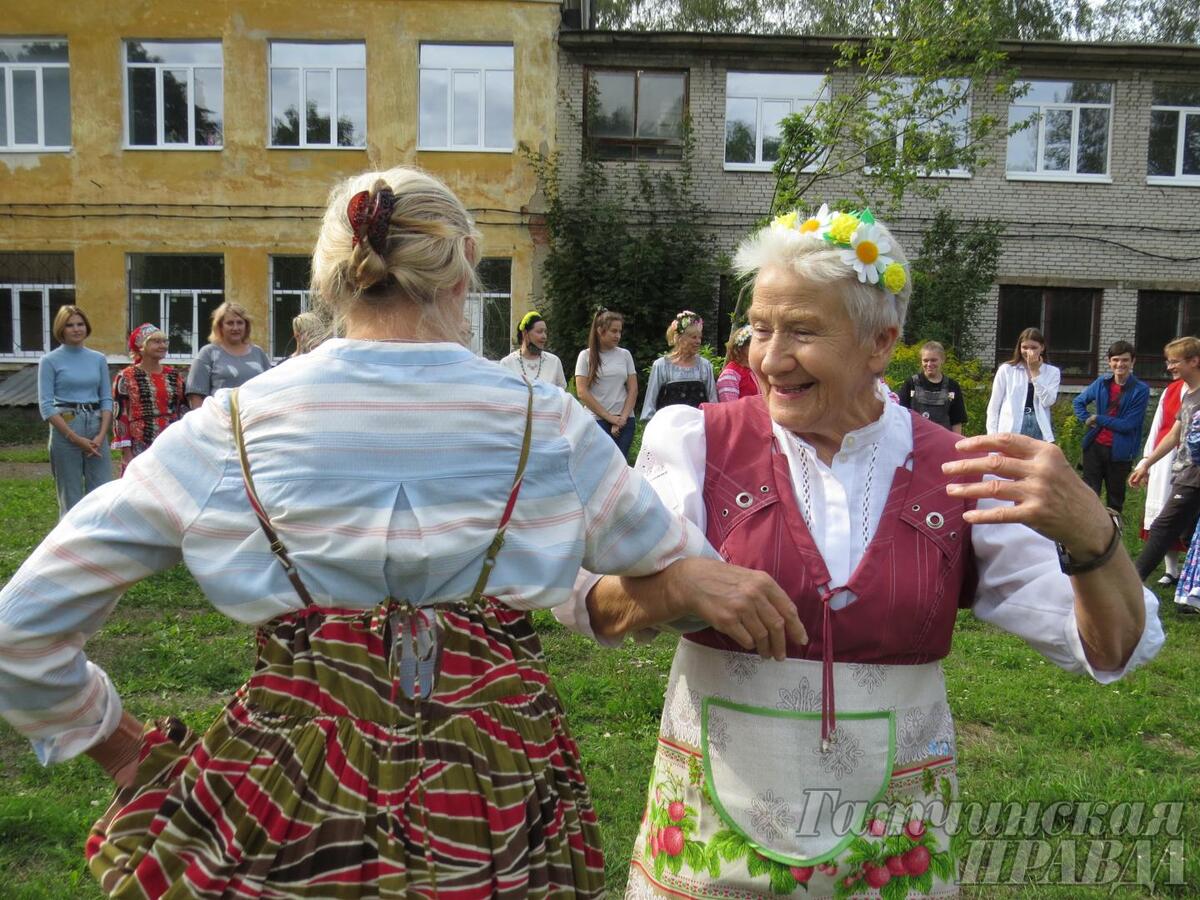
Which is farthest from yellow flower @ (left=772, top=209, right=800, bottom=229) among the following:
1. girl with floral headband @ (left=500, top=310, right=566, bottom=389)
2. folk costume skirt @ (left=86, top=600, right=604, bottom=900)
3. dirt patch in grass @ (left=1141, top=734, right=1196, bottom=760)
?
girl with floral headband @ (left=500, top=310, right=566, bottom=389)

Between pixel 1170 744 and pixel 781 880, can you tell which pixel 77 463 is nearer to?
pixel 1170 744

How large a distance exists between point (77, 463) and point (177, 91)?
12.3 m

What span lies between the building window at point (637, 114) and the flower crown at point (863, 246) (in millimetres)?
16914

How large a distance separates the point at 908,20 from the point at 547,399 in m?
15.7

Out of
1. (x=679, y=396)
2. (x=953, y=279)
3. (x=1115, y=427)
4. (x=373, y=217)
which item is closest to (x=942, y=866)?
(x=373, y=217)

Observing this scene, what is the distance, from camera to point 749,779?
74.2 inches

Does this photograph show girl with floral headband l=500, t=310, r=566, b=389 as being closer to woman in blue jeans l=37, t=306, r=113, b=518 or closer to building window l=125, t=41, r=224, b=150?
woman in blue jeans l=37, t=306, r=113, b=518

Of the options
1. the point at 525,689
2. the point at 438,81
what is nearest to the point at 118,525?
the point at 525,689

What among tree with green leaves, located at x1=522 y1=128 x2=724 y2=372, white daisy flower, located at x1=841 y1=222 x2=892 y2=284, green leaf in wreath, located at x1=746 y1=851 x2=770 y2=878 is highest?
tree with green leaves, located at x1=522 y1=128 x2=724 y2=372

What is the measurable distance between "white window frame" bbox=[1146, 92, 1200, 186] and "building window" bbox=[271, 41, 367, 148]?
13778 mm

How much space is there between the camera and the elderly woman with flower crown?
1.85 m

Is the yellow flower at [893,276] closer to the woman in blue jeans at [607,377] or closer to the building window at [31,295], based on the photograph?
the woman in blue jeans at [607,377]

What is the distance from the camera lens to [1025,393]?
10.0 m

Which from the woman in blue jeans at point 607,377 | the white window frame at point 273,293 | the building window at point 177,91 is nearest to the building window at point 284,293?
the white window frame at point 273,293
